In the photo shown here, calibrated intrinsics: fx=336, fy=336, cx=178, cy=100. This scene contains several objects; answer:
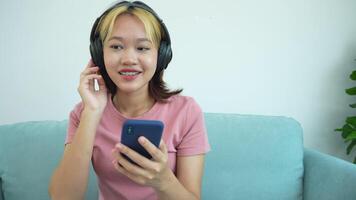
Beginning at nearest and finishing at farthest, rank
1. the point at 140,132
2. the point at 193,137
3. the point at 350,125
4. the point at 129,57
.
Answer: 1. the point at 140,132
2. the point at 129,57
3. the point at 193,137
4. the point at 350,125

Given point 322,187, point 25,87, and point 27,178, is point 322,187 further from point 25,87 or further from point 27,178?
point 25,87

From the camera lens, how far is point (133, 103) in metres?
1.00

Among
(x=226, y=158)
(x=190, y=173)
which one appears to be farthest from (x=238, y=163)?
(x=190, y=173)

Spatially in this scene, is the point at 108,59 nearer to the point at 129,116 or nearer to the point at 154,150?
the point at 129,116

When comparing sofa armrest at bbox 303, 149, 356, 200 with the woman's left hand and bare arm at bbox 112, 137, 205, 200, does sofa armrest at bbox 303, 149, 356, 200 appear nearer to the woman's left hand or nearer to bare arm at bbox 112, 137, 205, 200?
bare arm at bbox 112, 137, 205, 200

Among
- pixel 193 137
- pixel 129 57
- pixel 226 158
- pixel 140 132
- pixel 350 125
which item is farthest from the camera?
pixel 350 125

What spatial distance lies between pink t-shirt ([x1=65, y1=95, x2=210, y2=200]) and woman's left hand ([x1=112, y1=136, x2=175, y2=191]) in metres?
0.20

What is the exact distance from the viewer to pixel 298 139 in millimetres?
1417

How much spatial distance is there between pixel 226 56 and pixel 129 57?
0.85 m

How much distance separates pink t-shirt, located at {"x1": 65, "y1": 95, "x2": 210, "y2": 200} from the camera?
0.94 meters

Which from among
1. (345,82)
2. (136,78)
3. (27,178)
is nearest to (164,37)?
(136,78)

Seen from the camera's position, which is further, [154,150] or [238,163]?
[238,163]

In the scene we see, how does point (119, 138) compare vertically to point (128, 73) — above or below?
below

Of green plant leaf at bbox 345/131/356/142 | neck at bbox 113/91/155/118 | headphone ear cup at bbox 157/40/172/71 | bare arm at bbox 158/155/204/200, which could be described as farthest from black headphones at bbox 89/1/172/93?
green plant leaf at bbox 345/131/356/142
